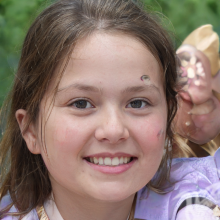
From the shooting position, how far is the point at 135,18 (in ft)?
5.29

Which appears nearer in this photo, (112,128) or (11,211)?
(112,128)

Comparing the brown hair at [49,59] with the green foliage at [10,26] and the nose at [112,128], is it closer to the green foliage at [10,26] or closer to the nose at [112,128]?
the nose at [112,128]

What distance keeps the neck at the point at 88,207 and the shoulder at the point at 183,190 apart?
0.24 feet

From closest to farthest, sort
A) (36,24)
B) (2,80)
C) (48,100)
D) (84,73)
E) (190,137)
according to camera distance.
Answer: (84,73) < (48,100) < (36,24) < (190,137) < (2,80)

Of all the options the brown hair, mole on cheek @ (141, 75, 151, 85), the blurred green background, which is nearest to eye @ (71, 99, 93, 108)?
the brown hair

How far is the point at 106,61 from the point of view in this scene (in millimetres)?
1420

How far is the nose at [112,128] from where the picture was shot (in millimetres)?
1382

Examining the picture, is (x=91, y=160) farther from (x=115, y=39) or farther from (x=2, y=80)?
(x=2, y=80)

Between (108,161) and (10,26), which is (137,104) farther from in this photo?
(10,26)

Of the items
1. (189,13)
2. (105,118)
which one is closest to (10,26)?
(189,13)

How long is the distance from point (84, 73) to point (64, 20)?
284 millimetres

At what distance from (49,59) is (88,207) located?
0.64 meters

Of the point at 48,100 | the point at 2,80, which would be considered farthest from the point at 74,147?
the point at 2,80

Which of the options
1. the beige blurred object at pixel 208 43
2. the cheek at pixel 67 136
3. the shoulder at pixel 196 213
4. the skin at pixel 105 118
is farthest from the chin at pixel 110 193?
the beige blurred object at pixel 208 43
